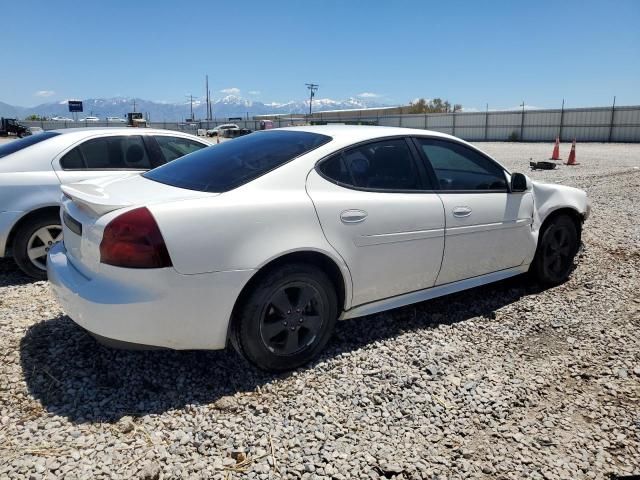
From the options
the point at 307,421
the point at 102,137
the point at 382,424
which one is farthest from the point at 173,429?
the point at 102,137

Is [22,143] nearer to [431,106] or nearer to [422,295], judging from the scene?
[422,295]

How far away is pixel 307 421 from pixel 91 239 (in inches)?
61.0

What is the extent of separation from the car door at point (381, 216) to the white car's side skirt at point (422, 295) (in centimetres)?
5

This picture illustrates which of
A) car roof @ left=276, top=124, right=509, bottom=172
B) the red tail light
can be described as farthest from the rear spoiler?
car roof @ left=276, top=124, right=509, bottom=172

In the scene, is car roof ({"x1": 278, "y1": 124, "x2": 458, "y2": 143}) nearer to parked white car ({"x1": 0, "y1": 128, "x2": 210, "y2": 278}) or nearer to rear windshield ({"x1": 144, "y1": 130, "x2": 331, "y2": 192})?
rear windshield ({"x1": 144, "y1": 130, "x2": 331, "y2": 192})

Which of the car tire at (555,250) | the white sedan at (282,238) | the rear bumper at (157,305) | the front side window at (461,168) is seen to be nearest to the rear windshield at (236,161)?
the white sedan at (282,238)

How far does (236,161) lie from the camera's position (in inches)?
132

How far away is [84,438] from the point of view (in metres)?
2.49

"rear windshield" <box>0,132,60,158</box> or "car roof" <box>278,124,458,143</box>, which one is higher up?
"car roof" <box>278,124,458,143</box>

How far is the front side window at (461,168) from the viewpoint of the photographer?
3.85 meters

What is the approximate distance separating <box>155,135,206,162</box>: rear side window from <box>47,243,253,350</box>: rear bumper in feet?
10.2

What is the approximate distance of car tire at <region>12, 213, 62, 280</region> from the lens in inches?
184

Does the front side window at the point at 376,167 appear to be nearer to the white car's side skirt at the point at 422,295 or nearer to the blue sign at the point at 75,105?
the white car's side skirt at the point at 422,295

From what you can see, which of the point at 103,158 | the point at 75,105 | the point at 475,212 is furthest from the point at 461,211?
the point at 75,105
